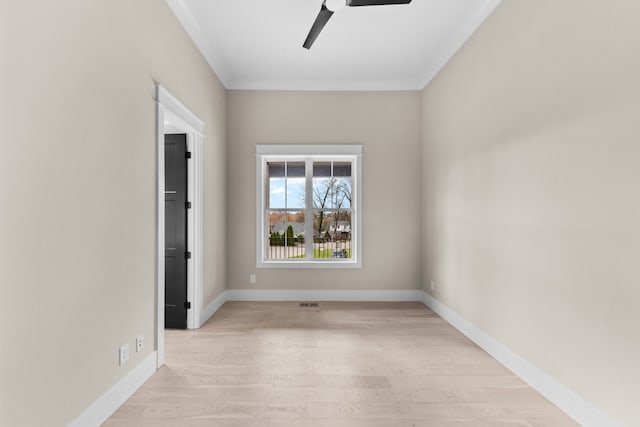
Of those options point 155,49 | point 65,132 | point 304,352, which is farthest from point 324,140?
point 65,132

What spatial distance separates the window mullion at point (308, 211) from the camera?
5.26 m

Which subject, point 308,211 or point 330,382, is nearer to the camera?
point 330,382

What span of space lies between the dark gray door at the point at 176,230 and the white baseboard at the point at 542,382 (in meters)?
3.06

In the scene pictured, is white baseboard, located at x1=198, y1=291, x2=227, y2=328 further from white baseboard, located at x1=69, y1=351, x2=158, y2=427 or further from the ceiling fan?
the ceiling fan

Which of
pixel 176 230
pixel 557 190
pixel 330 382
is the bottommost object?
pixel 330 382

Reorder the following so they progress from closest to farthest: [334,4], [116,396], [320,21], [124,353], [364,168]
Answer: [116,396] < [124,353] < [334,4] < [320,21] < [364,168]

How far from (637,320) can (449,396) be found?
3.99ft

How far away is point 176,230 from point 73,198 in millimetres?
2029

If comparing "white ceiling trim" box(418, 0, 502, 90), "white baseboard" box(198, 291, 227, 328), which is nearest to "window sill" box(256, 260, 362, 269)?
"white baseboard" box(198, 291, 227, 328)

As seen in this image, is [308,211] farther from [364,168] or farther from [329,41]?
[329,41]

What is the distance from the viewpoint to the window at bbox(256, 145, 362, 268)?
526 centimetres

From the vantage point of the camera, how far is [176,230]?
12.7 ft

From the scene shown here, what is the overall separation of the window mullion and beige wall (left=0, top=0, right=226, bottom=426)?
271 centimetres

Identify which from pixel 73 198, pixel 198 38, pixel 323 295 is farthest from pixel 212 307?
pixel 198 38
